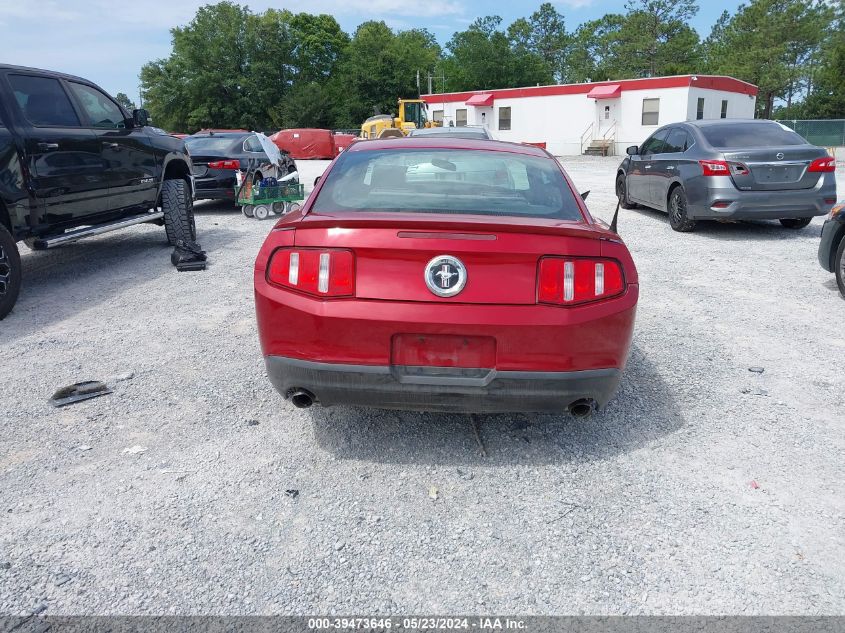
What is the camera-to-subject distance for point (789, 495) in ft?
10.2

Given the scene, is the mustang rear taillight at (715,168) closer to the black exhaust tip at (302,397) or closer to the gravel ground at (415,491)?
the gravel ground at (415,491)

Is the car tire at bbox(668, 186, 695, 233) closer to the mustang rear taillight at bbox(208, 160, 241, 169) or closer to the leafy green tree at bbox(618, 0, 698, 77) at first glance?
the mustang rear taillight at bbox(208, 160, 241, 169)

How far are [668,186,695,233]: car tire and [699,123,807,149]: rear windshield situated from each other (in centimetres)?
84

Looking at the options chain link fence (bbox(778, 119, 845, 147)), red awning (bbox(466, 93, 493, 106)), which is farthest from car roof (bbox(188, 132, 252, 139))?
chain link fence (bbox(778, 119, 845, 147))

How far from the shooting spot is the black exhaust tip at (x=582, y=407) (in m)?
3.18

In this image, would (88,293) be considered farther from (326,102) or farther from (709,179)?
(326,102)

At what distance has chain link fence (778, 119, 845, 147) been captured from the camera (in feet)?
139

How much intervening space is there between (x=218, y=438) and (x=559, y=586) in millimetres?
2024

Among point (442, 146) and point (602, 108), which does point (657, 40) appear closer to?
point (602, 108)

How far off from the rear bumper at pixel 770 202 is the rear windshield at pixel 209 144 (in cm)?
859

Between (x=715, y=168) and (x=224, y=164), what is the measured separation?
8.42 meters

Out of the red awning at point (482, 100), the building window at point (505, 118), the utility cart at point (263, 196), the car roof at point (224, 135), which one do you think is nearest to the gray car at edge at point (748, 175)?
the utility cart at point (263, 196)

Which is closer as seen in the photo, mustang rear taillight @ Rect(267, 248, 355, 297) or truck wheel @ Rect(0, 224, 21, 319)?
mustang rear taillight @ Rect(267, 248, 355, 297)

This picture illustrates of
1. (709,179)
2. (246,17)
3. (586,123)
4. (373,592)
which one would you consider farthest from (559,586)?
(246,17)
